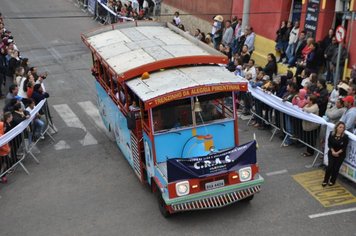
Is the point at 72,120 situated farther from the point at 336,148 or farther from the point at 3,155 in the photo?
the point at 336,148

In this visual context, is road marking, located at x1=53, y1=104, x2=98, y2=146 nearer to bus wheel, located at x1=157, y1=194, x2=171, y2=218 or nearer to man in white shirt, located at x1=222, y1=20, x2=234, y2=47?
bus wheel, located at x1=157, y1=194, x2=171, y2=218

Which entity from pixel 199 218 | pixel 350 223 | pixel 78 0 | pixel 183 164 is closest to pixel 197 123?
pixel 183 164

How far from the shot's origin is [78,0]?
112ft

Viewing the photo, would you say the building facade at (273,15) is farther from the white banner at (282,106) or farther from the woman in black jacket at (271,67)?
the white banner at (282,106)

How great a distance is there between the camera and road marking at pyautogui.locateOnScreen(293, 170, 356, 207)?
1002 cm

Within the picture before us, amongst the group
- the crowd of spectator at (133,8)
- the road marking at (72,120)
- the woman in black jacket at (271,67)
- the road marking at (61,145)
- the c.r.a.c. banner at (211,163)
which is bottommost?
the road marking at (61,145)

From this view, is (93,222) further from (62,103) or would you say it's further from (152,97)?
(62,103)

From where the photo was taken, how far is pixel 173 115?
9461mm

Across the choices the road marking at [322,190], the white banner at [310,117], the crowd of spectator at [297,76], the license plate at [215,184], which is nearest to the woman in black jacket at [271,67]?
the crowd of spectator at [297,76]

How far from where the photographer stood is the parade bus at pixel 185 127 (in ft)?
29.6

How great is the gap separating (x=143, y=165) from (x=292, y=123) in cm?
416

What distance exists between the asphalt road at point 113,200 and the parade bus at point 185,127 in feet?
1.47

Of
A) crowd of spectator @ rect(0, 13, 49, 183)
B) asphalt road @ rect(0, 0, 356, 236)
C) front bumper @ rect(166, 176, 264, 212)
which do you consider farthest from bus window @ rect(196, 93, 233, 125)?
crowd of spectator @ rect(0, 13, 49, 183)

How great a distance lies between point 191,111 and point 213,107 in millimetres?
487
